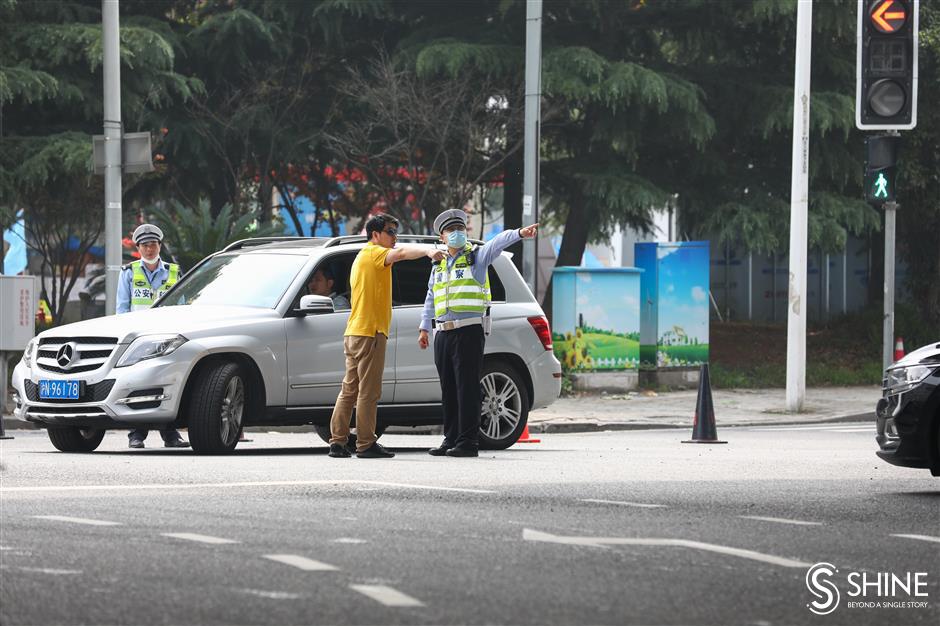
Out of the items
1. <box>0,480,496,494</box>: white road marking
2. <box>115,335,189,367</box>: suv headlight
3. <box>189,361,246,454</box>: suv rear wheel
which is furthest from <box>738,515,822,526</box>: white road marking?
<box>115,335,189,367</box>: suv headlight

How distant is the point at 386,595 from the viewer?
6.25 meters

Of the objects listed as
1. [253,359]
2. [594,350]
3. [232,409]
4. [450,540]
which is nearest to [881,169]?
[594,350]

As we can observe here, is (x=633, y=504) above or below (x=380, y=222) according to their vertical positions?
below

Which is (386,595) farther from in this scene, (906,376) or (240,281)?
(240,281)

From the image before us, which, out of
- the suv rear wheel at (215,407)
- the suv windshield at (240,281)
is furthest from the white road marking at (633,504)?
the suv windshield at (240,281)

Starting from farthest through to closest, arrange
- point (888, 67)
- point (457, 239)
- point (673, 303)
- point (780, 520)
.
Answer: point (673, 303) < point (888, 67) < point (457, 239) < point (780, 520)

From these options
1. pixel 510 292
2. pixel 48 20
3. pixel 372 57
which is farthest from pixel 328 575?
pixel 372 57

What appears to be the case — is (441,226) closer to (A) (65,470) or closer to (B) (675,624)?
(A) (65,470)

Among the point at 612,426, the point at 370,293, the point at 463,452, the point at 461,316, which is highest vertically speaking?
the point at 370,293

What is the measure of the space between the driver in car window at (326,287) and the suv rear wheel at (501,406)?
4.29 feet

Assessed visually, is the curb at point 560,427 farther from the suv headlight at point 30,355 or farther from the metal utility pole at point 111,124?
the suv headlight at point 30,355

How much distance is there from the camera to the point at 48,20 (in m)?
25.4

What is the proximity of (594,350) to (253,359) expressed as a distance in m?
10.5

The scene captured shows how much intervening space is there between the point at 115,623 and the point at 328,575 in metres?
1.12
